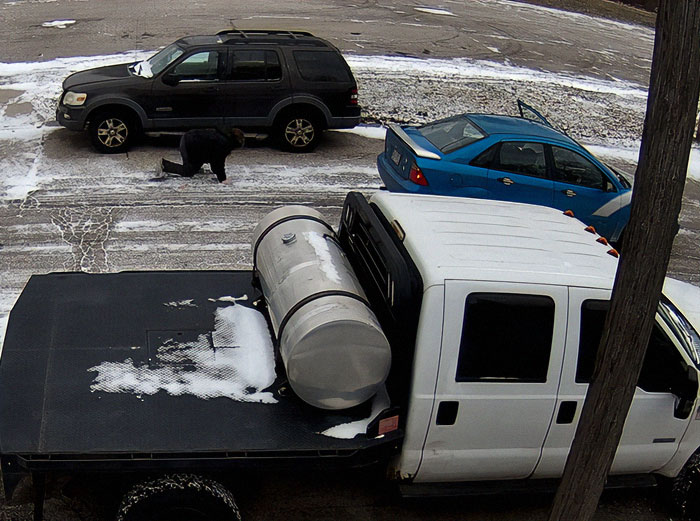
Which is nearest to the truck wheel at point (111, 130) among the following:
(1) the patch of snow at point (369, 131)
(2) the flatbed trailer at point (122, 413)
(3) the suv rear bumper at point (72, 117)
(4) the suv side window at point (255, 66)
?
(3) the suv rear bumper at point (72, 117)

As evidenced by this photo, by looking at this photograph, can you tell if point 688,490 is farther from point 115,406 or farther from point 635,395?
point 115,406

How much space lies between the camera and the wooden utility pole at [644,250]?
3.70 meters

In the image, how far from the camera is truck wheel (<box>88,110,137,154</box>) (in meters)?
12.1

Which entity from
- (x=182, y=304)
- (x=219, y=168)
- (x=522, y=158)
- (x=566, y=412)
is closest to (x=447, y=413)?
(x=566, y=412)

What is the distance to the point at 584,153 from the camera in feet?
33.8

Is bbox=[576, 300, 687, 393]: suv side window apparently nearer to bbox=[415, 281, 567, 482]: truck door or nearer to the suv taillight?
bbox=[415, 281, 567, 482]: truck door

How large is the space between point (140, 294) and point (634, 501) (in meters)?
4.08

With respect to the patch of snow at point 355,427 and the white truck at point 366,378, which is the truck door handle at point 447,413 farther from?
the patch of snow at point 355,427

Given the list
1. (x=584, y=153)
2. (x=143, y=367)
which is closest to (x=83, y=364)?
(x=143, y=367)

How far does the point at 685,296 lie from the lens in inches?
352

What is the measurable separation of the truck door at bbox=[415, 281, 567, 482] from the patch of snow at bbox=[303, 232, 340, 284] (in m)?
0.78

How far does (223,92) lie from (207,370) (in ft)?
26.2

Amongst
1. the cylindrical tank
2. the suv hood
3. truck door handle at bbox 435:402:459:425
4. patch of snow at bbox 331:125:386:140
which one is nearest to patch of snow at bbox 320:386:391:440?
the cylindrical tank

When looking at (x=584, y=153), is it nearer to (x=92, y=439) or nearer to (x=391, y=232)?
(x=391, y=232)
